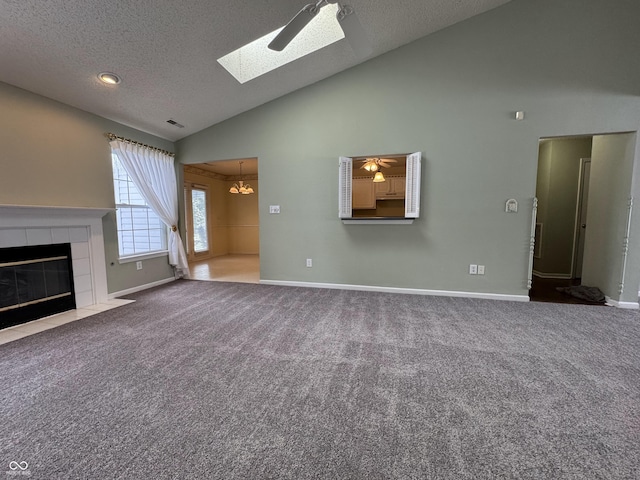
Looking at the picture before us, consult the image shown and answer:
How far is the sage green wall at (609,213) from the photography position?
321 centimetres

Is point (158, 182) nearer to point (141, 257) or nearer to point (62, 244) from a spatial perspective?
point (141, 257)

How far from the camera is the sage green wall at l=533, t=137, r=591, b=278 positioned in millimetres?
4648

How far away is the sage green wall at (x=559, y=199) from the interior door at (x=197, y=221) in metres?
7.61

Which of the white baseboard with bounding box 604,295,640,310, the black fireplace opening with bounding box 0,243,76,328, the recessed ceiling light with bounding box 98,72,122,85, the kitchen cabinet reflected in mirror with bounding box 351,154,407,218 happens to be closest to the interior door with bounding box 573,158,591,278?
the white baseboard with bounding box 604,295,640,310

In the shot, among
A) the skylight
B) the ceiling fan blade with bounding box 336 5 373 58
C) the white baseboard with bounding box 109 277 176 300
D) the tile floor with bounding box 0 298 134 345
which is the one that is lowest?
the tile floor with bounding box 0 298 134 345

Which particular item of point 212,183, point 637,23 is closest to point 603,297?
point 637,23

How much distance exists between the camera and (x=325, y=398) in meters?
1.62

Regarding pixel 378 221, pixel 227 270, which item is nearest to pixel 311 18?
pixel 378 221

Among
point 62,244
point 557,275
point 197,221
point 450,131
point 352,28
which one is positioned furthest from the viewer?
point 197,221

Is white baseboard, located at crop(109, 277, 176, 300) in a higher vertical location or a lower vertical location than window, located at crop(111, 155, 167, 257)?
lower

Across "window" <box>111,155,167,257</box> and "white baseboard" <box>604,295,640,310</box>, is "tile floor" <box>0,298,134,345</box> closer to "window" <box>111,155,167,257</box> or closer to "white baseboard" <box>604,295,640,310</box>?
"window" <box>111,155,167,257</box>

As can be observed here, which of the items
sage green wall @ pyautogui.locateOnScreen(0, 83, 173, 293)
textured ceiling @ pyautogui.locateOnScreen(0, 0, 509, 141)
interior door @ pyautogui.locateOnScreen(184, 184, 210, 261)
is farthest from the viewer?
interior door @ pyautogui.locateOnScreen(184, 184, 210, 261)

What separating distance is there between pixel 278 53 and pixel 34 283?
3877 mm

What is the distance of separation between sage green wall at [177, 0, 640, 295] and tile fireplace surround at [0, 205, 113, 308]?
2171mm
